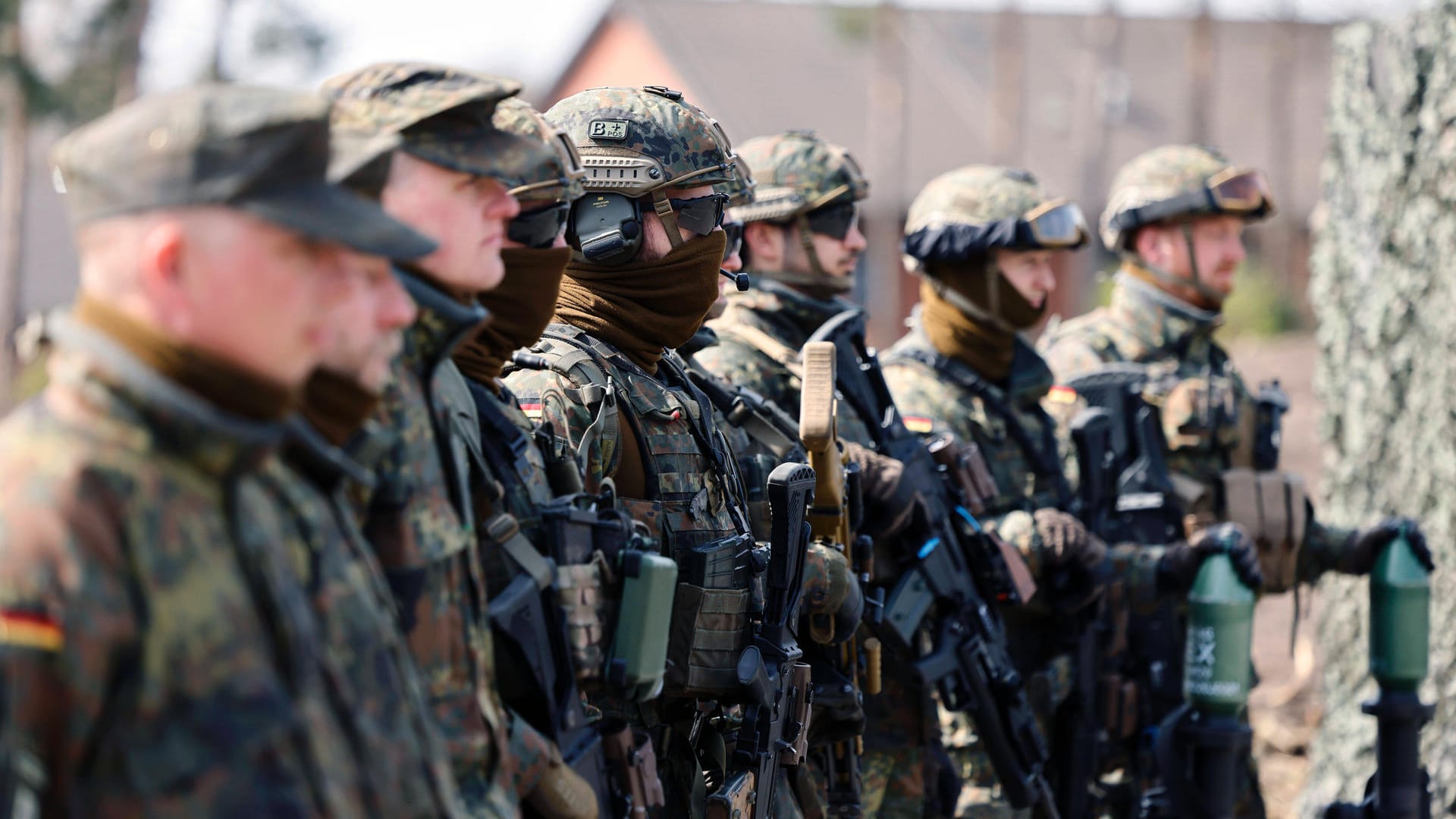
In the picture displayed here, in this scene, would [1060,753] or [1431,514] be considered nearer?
[1060,753]

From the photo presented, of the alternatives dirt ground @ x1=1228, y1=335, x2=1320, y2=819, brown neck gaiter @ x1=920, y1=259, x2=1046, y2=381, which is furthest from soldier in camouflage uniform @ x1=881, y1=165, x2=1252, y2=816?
dirt ground @ x1=1228, y1=335, x2=1320, y2=819

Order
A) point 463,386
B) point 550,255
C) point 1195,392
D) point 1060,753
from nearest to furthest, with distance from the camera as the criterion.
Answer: point 463,386
point 550,255
point 1060,753
point 1195,392

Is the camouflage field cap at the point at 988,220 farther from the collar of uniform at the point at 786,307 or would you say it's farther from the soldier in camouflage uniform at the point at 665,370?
the soldier in camouflage uniform at the point at 665,370

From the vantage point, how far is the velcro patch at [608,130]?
158 inches

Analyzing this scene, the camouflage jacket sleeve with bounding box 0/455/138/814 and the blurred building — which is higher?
the blurred building

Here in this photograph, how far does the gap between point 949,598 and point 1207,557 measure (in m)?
1.34

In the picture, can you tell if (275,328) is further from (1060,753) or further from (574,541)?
(1060,753)

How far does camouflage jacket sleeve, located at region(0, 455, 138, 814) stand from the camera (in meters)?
1.90

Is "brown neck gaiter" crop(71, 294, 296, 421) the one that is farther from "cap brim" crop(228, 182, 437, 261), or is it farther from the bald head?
"cap brim" crop(228, 182, 437, 261)

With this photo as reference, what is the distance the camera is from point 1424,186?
7.22 meters

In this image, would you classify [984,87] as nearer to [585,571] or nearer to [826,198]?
[826,198]

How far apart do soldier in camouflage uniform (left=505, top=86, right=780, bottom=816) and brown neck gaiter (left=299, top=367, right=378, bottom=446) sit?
1.16 metres

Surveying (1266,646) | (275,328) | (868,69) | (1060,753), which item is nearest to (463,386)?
(275,328)

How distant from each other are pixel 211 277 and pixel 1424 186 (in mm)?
6325
